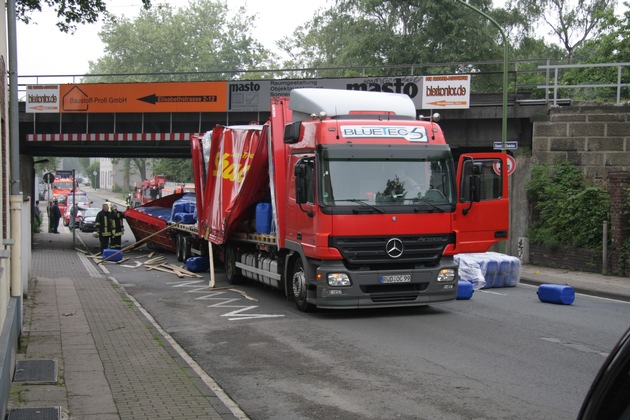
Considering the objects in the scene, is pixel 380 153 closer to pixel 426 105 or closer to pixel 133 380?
pixel 133 380

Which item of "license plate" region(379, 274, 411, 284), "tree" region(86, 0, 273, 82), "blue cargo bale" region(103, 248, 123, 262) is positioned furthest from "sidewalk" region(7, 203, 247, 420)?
"tree" region(86, 0, 273, 82)

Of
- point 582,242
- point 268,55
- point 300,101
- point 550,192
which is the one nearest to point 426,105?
point 550,192

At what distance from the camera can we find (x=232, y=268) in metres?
17.5

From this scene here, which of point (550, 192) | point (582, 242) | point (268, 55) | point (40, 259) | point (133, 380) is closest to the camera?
point (133, 380)

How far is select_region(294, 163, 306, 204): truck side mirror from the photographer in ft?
40.6

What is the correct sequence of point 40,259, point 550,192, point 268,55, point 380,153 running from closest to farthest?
point 380,153 → point 550,192 → point 40,259 → point 268,55

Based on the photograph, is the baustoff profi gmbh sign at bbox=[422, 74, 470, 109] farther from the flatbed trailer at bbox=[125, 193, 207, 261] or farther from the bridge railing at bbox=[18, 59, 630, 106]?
the flatbed trailer at bbox=[125, 193, 207, 261]

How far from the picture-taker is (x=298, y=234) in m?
12.9

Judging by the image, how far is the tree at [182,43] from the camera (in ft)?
318

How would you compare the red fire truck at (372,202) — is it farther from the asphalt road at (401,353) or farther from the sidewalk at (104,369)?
the sidewalk at (104,369)

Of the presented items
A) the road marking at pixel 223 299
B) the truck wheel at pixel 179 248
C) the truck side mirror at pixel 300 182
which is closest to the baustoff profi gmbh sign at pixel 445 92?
the truck wheel at pixel 179 248

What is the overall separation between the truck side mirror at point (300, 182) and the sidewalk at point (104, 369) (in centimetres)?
298

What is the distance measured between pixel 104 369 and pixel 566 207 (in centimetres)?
1665

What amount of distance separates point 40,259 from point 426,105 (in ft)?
43.5
